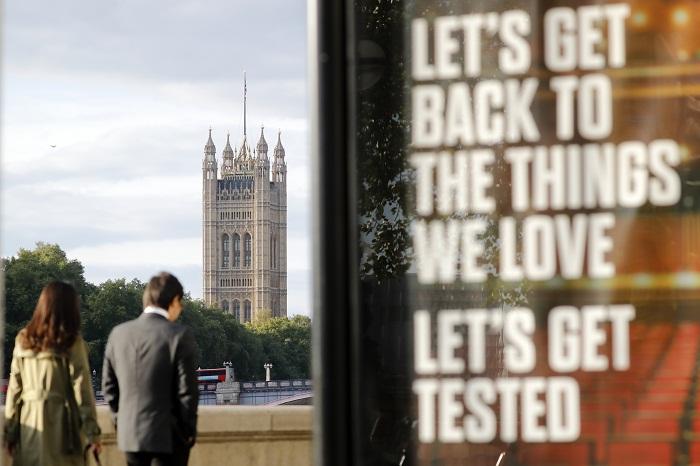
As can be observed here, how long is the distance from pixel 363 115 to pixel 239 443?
589cm

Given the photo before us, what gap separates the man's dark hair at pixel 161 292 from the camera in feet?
18.3

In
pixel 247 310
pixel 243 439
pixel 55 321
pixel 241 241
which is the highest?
pixel 241 241

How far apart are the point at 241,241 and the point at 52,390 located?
123587 millimetres

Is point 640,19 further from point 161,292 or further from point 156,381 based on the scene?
point 156,381

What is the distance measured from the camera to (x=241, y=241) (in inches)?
5079

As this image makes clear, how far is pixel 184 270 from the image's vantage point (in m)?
138

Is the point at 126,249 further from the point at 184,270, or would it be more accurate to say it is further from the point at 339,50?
the point at 339,50

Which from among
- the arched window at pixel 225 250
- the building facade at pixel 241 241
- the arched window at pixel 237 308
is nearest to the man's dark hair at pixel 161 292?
the arched window at pixel 237 308

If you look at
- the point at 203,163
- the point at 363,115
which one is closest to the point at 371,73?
the point at 363,115

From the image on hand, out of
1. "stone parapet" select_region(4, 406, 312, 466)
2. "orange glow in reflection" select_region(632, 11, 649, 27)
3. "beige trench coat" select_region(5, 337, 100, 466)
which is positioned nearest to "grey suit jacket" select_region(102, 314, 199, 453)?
"beige trench coat" select_region(5, 337, 100, 466)

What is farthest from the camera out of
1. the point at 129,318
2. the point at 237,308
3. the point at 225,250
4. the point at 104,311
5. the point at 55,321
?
the point at 225,250

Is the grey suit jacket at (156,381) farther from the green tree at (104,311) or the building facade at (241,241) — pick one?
the building facade at (241,241)

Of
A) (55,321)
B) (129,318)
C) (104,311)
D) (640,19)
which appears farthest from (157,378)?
(129,318)

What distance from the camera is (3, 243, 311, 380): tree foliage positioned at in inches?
3125
